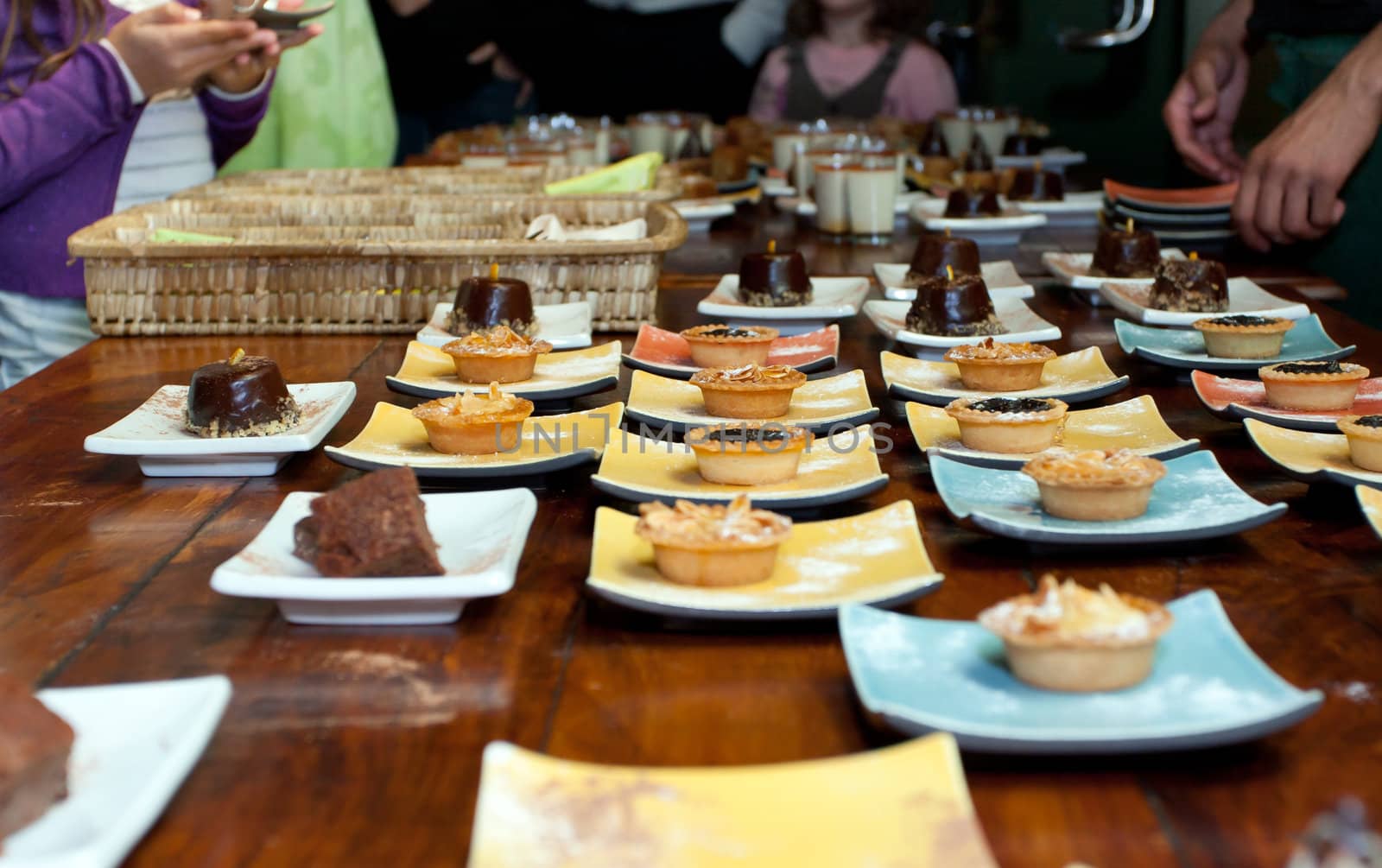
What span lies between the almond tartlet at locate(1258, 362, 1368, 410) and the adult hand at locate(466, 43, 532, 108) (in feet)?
23.0

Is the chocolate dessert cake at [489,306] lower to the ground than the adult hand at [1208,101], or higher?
lower

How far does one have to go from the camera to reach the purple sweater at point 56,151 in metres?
3.20

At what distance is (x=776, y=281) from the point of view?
2938 millimetres

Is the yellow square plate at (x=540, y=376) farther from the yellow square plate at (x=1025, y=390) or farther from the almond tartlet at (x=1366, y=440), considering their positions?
the almond tartlet at (x=1366, y=440)

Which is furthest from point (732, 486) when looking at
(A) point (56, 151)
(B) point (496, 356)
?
(A) point (56, 151)

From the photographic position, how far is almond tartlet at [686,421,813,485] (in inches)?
66.0

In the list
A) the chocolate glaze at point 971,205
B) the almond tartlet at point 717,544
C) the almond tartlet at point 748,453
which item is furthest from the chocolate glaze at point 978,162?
the almond tartlet at point 717,544

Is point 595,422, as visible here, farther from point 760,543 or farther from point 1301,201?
point 1301,201

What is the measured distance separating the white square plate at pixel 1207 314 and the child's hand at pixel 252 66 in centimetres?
221

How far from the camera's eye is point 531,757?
986 mm

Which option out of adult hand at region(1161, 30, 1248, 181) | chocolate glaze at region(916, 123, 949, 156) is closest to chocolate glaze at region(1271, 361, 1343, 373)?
adult hand at region(1161, 30, 1248, 181)

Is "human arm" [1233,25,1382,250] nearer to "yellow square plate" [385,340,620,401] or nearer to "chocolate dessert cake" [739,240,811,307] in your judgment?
"chocolate dessert cake" [739,240,811,307]

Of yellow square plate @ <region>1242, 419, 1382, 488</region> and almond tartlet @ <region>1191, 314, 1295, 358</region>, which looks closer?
yellow square plate @ <region>1242, 419, 1382, 488</region>

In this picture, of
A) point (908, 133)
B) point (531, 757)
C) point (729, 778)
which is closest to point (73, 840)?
point (531, 757)
